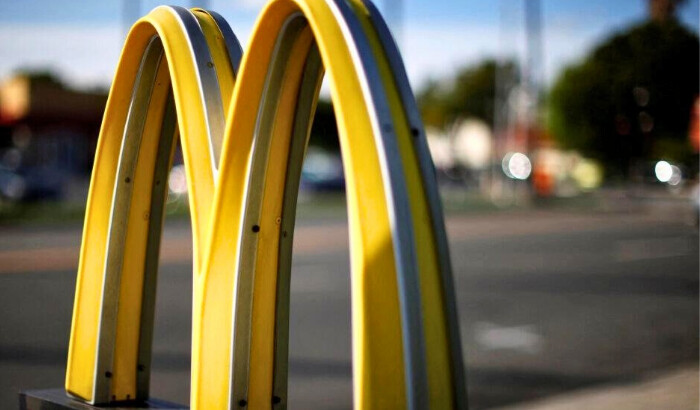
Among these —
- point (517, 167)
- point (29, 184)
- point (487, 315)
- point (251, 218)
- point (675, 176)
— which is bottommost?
point (251, 218)

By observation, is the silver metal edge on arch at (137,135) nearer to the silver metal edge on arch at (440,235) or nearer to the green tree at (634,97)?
the silver metal edge on arch at (440,235)

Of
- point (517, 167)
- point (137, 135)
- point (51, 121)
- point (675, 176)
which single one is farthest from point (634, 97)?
point (51, 121)

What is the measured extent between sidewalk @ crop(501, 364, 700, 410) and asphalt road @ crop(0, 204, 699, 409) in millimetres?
301

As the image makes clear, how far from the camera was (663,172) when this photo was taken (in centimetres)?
3553

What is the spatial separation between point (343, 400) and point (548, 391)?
144cm

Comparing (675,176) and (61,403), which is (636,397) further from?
(675,176)

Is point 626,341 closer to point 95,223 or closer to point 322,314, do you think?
point 322,314

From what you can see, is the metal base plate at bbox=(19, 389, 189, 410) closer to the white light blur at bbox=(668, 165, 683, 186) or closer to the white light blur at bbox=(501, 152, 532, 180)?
the white light blur at bbox=(668, 165, 683, 186)

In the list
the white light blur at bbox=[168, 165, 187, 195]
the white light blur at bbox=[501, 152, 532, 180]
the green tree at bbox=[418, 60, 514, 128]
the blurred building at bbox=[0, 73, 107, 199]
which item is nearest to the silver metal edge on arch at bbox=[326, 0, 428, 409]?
the white light blur at bbox=[168, 165, 187, 195]

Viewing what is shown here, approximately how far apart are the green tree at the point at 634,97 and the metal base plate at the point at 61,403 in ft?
77.2

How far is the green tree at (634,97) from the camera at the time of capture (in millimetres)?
25953

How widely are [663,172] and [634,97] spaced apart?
26.9 feet

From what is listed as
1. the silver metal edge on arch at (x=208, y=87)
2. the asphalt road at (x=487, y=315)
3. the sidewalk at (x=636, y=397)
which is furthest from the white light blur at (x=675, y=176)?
the silver metal edge on arch at (x=208, y=87)

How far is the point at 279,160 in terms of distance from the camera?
124 inches
